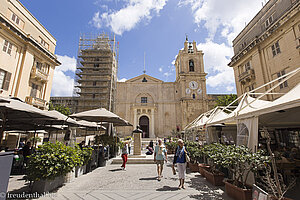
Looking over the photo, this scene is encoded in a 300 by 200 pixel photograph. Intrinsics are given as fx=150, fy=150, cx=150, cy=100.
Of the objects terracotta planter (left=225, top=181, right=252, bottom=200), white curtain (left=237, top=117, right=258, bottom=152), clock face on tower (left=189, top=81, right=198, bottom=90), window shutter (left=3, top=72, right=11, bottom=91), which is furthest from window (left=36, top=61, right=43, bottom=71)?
clock face on tower (left=189, top=81, right=198, bottom=90)

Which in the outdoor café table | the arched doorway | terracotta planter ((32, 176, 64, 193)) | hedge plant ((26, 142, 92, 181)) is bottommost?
terracotta planter ((32, 176, 64, 193))

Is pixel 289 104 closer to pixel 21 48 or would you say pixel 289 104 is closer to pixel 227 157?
pixel 227 157

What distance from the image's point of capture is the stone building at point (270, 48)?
37.0 ft

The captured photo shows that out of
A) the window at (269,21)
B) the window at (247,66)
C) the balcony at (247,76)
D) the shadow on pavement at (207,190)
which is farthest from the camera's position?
the window at (247,66)

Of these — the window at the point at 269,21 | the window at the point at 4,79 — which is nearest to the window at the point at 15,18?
the window at the point at 4,79

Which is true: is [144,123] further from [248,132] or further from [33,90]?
[248,132]

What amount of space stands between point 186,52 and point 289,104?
2965 centimetres

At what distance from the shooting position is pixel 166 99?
99.4ft

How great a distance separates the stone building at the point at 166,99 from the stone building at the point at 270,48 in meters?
10.8

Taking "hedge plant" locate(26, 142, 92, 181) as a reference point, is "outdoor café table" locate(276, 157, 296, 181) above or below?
below

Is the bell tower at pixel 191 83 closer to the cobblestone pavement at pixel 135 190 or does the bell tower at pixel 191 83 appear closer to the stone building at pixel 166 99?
the stone building at pixel 166 99

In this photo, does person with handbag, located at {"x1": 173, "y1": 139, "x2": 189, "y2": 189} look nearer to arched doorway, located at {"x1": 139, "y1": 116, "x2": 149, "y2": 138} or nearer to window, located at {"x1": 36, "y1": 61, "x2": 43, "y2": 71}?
window, located at {"x1": 36, "y1": 61, "x2": 43, "y2": 71}

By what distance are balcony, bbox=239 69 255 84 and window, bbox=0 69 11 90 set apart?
22.3 meters

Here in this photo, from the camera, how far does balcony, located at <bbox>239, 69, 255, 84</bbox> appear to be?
50.5ft
